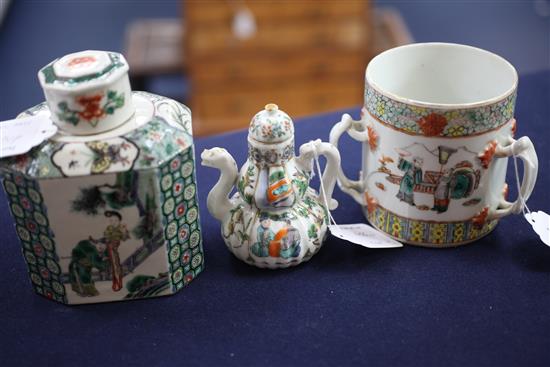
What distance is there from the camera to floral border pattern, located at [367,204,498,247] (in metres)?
0.85

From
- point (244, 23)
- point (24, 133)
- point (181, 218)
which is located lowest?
point (244, 23)

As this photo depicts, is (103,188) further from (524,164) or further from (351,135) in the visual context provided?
(524,164)

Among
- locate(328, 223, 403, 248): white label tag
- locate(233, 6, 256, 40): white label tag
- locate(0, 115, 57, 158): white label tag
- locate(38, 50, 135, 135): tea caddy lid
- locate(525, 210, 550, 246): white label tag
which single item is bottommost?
locate(233, 6, 256, 40): white label tag

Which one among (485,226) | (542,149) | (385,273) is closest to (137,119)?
(385,273)

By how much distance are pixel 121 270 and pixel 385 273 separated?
0.97 feet

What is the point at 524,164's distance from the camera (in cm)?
83

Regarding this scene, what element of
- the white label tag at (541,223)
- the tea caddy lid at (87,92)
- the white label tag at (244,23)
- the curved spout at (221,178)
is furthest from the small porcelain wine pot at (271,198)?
the white label tag at (244,23)

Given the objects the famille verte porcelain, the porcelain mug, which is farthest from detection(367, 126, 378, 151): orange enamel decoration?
the famille verte porcelain

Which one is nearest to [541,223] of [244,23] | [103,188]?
[103,188]

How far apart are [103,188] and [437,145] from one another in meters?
0.35

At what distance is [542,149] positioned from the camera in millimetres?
1047

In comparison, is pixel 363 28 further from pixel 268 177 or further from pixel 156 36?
pixel 268 177

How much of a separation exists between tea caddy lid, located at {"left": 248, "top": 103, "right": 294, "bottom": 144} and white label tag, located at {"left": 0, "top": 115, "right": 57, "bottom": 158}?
20 cm

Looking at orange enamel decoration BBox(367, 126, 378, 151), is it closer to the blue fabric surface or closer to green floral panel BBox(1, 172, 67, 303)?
the blue fabric surface
